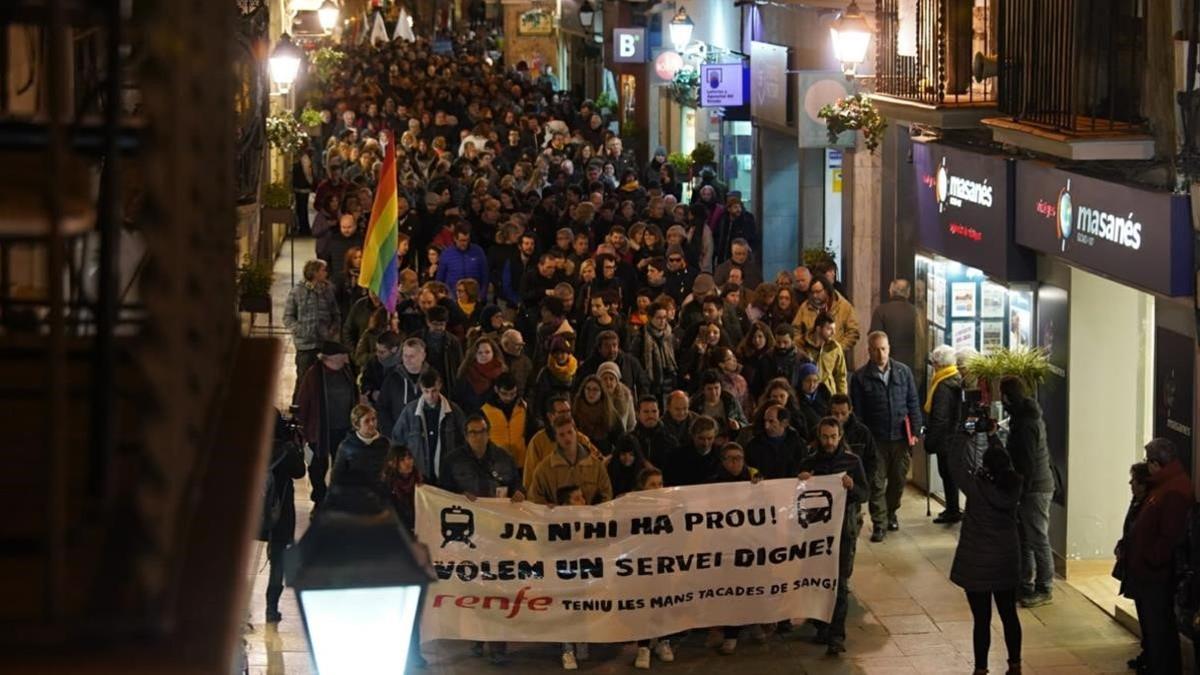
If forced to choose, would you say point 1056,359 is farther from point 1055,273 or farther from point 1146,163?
point 1146,163

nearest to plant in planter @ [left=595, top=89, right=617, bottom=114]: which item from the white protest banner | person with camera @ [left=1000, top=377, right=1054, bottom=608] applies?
person with camera @ [left=1000, top=377, right=1054, bottom=608]

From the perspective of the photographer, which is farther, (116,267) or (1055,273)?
(1055,273)

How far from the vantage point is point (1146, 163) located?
14.5m

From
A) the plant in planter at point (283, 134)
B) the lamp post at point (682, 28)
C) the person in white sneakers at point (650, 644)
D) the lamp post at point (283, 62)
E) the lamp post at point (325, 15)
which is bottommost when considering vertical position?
the person in white sneakers at point (650, 644)

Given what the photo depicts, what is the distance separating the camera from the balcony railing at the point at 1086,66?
49.1 ft

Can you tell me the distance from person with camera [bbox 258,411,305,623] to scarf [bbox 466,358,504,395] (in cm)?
191

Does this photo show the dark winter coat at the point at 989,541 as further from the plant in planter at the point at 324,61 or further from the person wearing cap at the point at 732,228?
the plant in planter at the point at 324,61

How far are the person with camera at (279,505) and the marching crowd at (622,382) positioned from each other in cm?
3

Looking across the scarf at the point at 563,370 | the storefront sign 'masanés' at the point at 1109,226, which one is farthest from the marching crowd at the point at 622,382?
the storefront sign 'masanés' at the point at 1109,226

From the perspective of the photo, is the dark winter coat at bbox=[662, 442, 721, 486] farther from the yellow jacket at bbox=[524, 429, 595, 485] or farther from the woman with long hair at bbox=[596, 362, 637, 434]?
the woman with long hair at bbox=[596, 362, 637, 434]

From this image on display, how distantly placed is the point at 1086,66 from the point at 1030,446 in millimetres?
2928

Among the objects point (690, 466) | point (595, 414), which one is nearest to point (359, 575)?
point (690, 466)

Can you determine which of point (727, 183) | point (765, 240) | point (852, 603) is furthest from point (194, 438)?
point (727, 183)

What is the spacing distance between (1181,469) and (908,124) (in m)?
7.37
